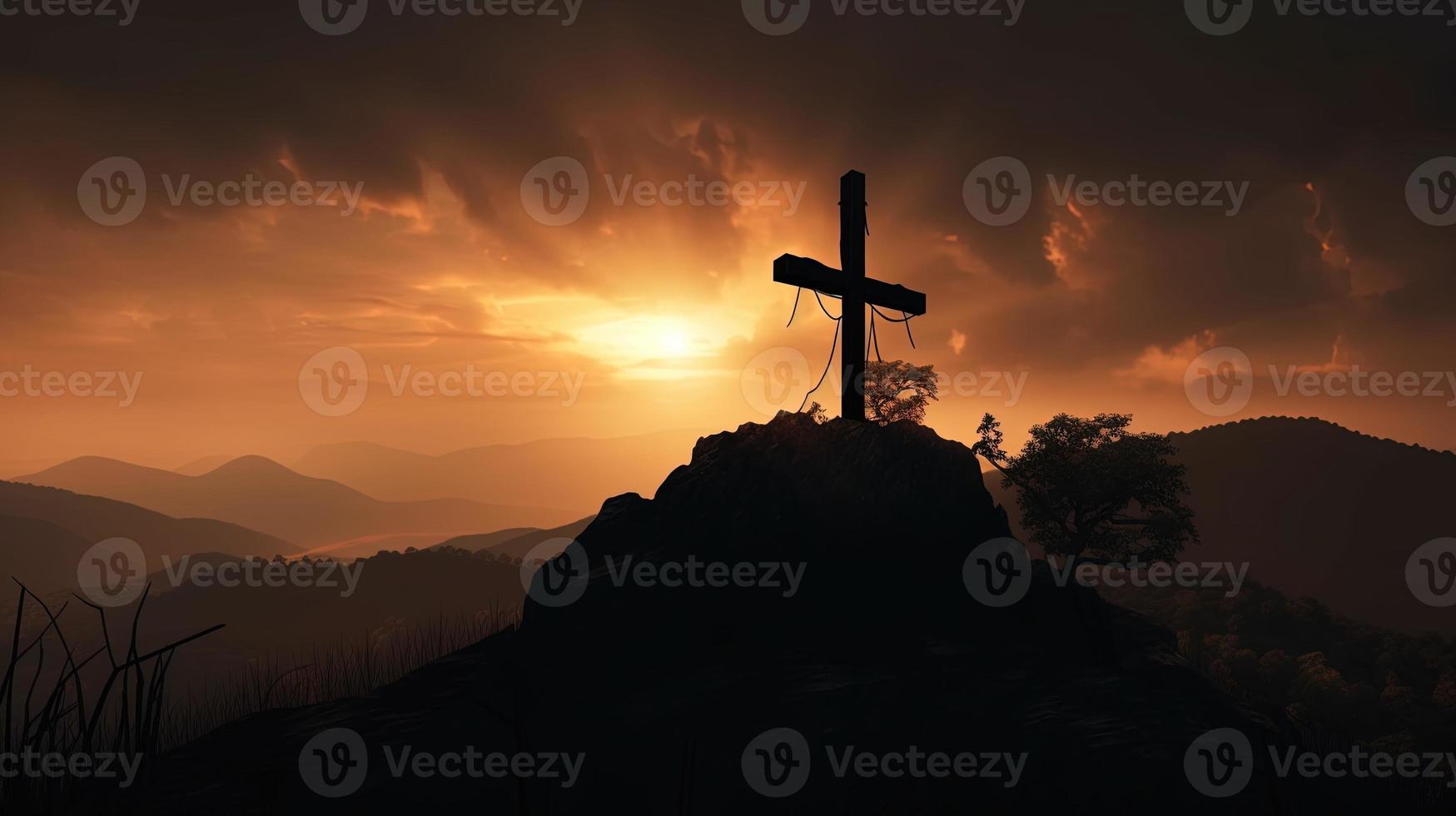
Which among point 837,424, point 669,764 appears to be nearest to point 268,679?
point 669,764

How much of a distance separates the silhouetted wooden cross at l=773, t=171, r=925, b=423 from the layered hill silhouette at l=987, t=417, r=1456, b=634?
69.5 m

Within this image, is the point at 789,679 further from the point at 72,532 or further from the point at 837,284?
the point at 72,532

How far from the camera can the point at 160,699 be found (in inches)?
181

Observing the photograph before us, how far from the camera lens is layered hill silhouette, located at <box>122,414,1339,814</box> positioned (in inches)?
291

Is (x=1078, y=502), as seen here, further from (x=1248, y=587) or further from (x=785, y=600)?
(x=1248, y=587)

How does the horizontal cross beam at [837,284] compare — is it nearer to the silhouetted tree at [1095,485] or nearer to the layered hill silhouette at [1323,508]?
the silhouetted tree at [1095,485]

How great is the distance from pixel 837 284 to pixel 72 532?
226m

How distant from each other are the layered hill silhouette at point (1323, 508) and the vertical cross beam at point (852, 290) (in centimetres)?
6946

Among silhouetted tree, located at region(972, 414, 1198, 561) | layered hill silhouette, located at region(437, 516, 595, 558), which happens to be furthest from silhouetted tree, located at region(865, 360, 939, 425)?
layered hill silhouette, located at region(437, 516, 595, 558)

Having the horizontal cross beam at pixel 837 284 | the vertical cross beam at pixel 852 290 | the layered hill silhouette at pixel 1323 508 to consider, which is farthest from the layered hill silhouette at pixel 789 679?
the layered hill silhouette at pixel 1323 508

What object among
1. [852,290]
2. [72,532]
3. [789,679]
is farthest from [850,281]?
[72,532]

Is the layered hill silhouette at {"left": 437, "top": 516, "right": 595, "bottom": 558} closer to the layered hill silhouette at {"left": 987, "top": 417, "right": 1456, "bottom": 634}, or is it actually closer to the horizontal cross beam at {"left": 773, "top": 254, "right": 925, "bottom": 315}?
the layered hill silhouette at {"left": 987, "top": 417, "right": 1456, "bottom": 634}

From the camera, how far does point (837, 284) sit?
42.4 ft

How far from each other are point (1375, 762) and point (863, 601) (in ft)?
18.9
